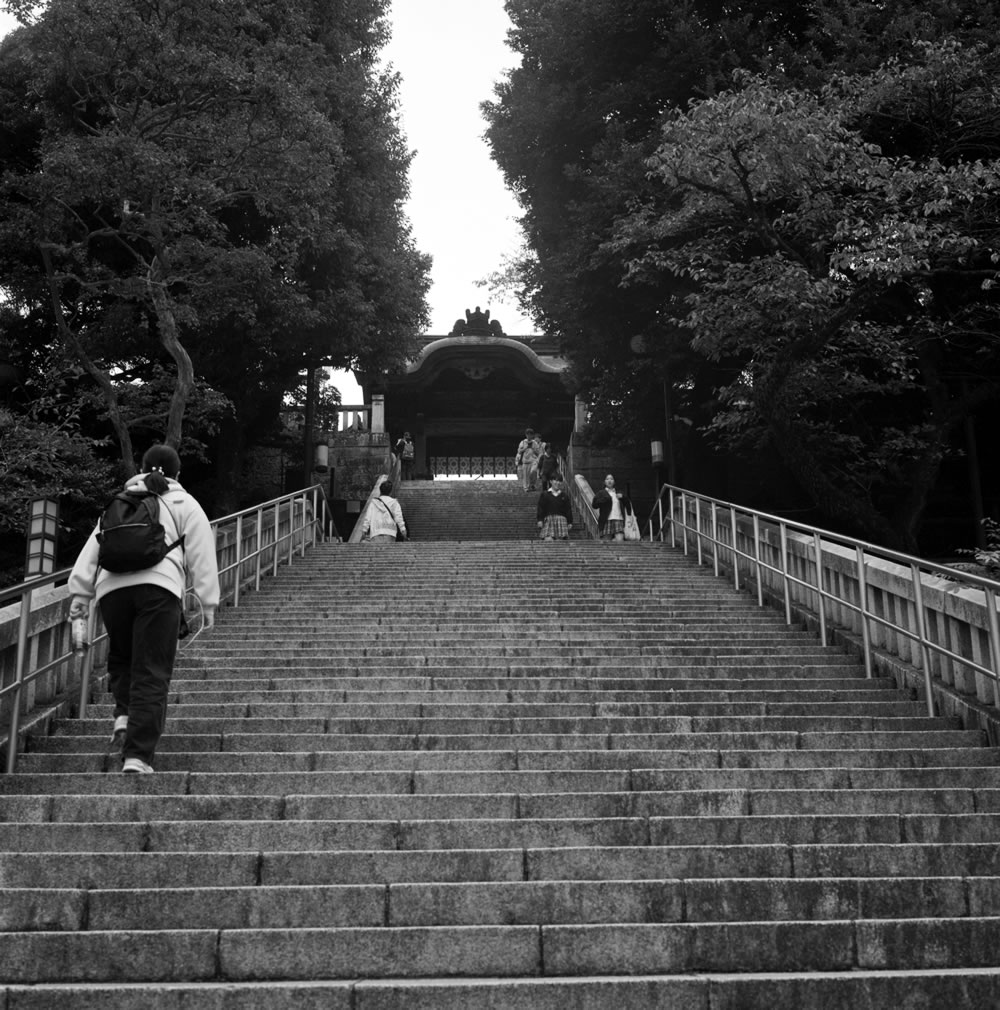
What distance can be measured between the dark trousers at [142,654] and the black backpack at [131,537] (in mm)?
137

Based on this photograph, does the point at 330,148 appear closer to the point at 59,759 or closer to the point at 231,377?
the point at 231,377

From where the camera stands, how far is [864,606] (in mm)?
7523

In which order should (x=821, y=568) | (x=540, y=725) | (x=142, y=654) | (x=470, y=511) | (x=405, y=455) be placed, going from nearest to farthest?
1. (x=142, y=654)
2. (x=540, y=725)
3. (x=821, y=568)
4. (x=470, y=511)
5. (x=405, y=455)

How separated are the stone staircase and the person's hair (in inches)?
54.2

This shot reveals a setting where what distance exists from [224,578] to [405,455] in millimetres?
14517

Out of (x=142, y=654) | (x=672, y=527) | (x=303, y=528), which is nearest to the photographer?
(x=142, y=654)

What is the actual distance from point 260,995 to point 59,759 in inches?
108

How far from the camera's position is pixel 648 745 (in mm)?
5781

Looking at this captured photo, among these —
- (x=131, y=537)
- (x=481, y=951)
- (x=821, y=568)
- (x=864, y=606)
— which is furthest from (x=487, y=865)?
(x=821, y=568)

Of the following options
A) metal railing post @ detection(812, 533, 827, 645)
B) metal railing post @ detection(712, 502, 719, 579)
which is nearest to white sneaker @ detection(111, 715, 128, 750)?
metal railing post @ detection(812, 533, 827, 645)

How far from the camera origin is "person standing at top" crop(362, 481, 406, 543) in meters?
15.0

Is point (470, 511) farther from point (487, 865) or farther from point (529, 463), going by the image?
point (487, 865)

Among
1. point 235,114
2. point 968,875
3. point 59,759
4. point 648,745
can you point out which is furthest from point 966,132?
point 59,759

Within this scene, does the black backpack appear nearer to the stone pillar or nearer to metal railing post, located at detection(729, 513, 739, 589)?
metal railing post, located at detection(729, 513, 739, 589)
